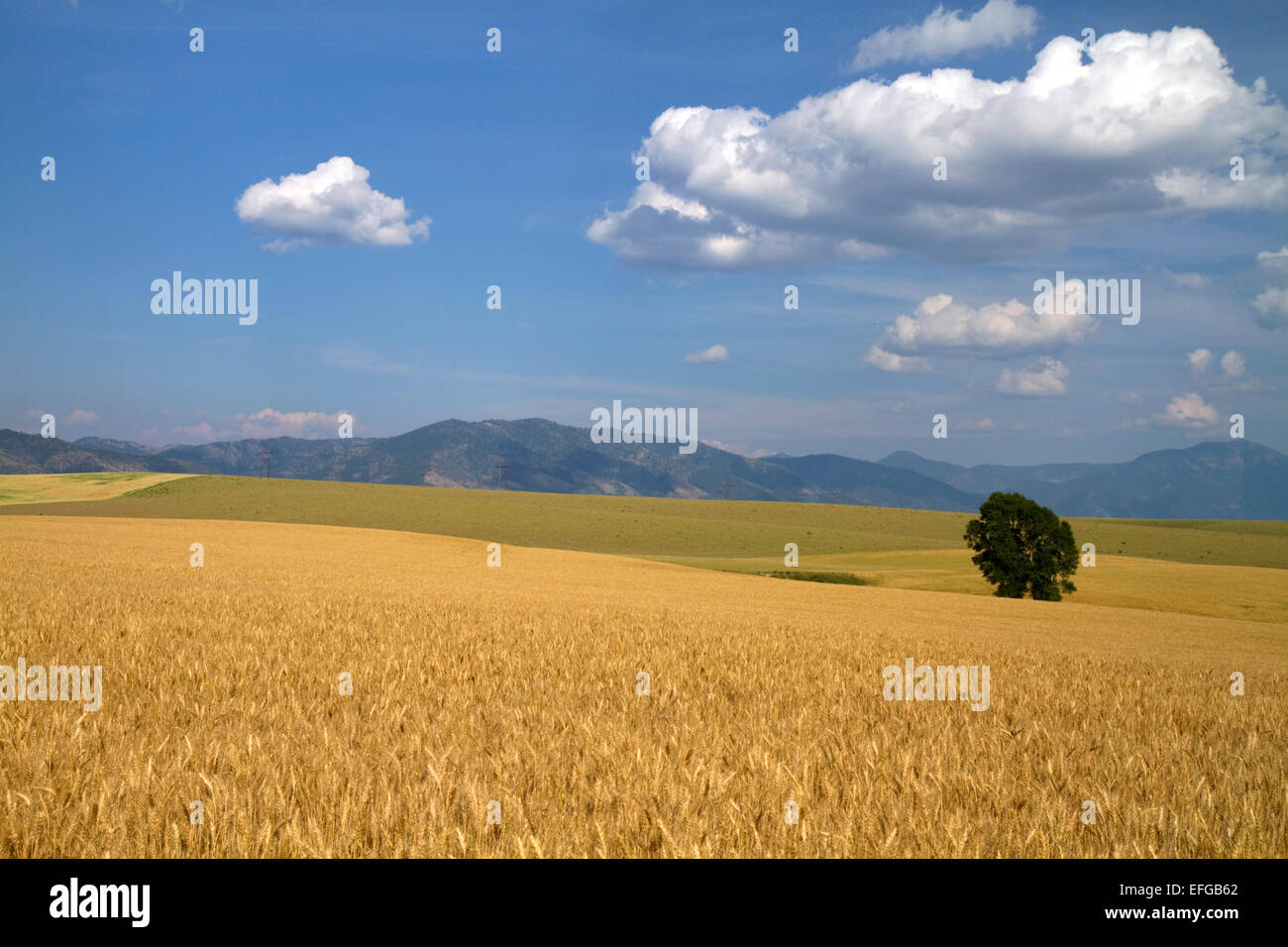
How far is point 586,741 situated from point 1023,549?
178 ft

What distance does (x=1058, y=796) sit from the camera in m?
6.63

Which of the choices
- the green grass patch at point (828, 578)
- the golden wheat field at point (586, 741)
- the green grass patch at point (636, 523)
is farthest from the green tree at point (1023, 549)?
the golden wheat field at point (586, 741)

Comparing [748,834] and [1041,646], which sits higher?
[748,834]

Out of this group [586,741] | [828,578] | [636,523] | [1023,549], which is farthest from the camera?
[636,523]

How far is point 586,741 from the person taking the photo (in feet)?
25.7

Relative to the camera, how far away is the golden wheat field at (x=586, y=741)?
5465 mm

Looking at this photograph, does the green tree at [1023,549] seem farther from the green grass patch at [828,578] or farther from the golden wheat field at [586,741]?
the golden wheat field at [586,741]

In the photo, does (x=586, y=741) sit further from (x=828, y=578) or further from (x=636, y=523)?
(x=636, y=523)

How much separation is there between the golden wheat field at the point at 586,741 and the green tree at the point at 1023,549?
113 ft

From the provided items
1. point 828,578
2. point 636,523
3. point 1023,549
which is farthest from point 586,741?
point 636,523
